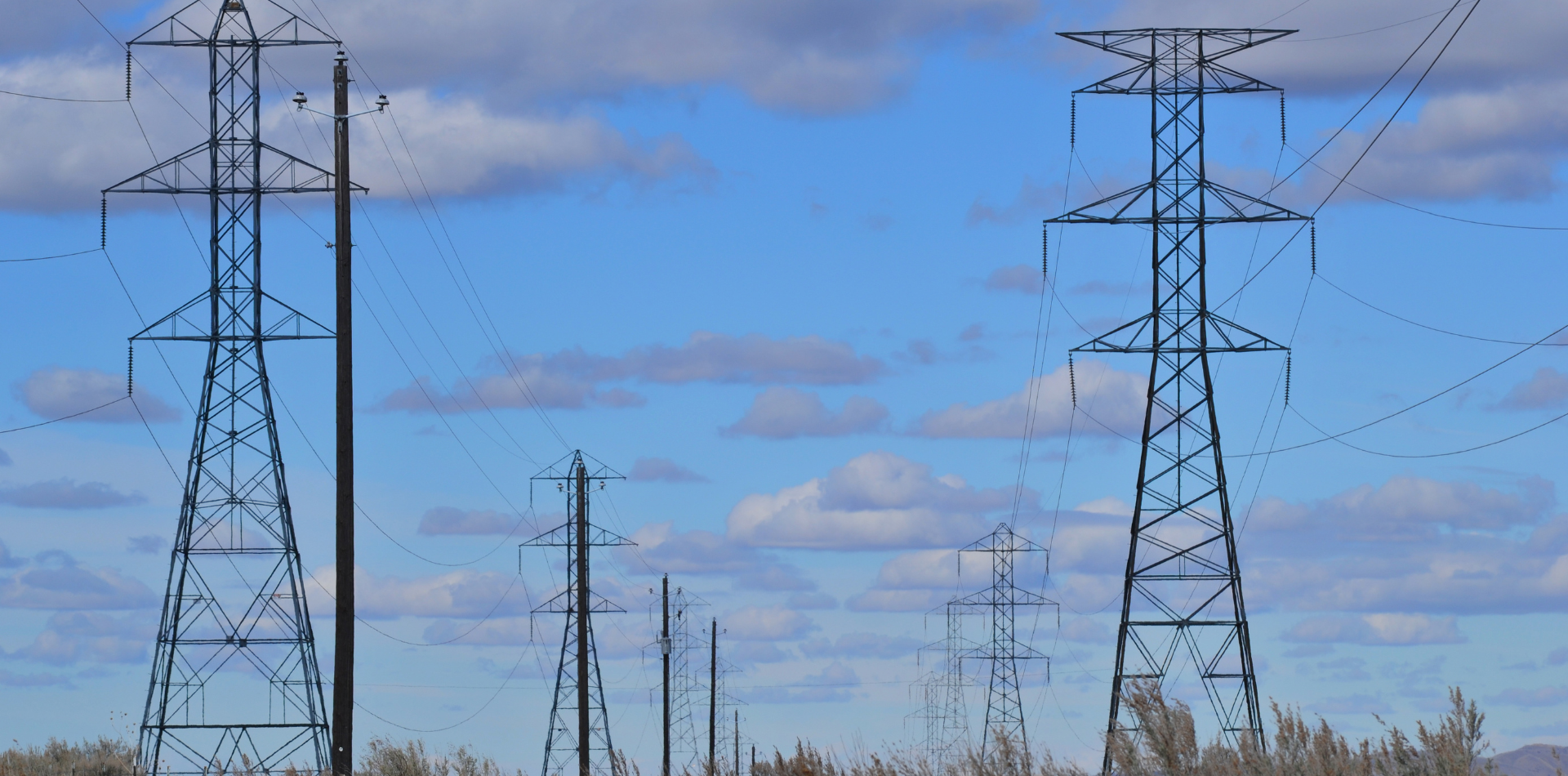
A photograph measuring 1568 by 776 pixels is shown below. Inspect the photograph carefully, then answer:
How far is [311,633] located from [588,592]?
13.3 m

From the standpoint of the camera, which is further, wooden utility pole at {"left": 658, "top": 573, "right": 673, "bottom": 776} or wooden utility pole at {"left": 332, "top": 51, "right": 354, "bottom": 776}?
wooden utility pole at {"left": 658, "top": 573, "right": 673, "bottom": 776}

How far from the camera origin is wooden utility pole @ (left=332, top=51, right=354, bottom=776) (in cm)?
2114

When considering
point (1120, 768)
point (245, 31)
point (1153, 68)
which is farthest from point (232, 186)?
point (1120, 768)

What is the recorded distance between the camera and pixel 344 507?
2131 centimetres

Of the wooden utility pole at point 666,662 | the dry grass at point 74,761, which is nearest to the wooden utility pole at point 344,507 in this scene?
the dry grass at point 74,761

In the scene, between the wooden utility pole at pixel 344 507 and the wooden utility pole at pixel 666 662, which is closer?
the wooden utility pole at pixel 344 507

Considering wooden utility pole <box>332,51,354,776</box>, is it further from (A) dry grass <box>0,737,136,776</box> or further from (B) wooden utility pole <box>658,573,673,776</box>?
(B) wooden utility pole <box>658,573,673,776</box>

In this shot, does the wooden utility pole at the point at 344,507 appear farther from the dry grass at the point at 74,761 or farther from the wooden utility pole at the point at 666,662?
the wooden utility pole at the point at 666,662

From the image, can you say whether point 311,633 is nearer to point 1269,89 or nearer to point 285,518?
point 285,518

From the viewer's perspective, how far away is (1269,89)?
111ft

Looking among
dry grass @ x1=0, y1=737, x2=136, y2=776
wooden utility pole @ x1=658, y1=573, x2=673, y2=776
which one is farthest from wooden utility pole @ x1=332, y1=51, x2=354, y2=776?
wooden utility pole @ x1=658, y1=573, x2=673, y2=776

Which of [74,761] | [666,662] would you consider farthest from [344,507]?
[666,662]

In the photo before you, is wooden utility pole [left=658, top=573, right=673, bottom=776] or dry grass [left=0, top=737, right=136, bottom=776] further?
wooden utility pole [left=658, top=573, right=673, bottom=776]

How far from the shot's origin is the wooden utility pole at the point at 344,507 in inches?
832
